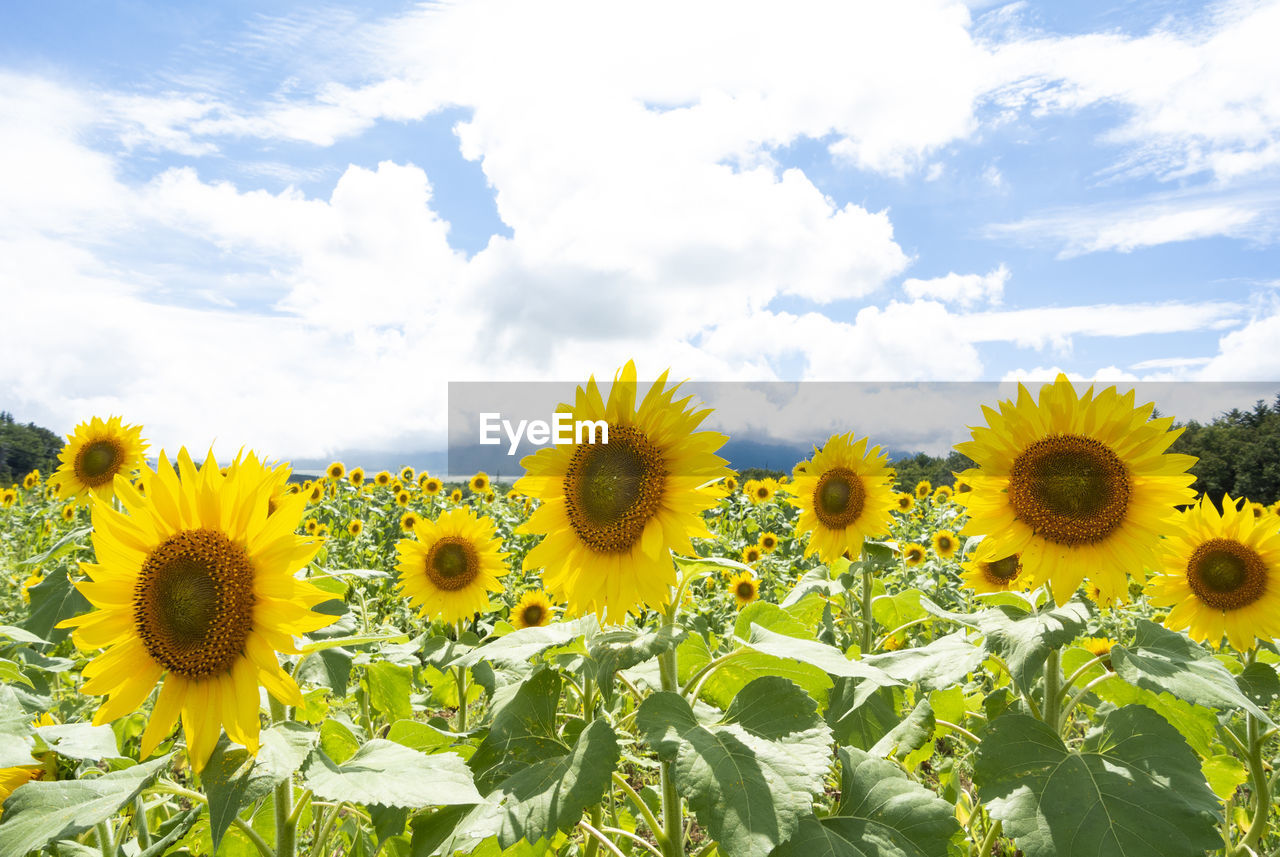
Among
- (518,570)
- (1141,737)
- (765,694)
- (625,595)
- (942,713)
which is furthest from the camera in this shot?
(518,570)

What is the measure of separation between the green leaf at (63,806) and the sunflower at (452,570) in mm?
2749

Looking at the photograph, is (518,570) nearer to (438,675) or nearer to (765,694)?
(438,675)

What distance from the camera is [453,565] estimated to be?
5016mm

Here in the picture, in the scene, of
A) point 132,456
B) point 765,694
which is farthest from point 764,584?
point 765,694

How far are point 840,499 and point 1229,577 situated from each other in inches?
85.1

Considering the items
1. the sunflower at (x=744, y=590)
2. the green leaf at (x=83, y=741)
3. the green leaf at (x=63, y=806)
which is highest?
the green leaf at (x=83, y=741)

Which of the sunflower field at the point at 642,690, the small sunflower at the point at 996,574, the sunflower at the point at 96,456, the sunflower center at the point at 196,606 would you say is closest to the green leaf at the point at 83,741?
the sunflower field at the point at 642,690

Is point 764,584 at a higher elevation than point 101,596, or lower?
lower

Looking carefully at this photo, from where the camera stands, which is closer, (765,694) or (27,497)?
(765,694)

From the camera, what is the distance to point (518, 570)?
10.9 metres

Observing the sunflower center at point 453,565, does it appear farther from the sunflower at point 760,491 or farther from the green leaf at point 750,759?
the sunflower at point 760,491

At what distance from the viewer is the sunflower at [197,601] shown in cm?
203

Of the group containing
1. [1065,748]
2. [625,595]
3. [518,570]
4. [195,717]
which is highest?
[625,595]

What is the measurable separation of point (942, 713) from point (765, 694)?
1.61m
